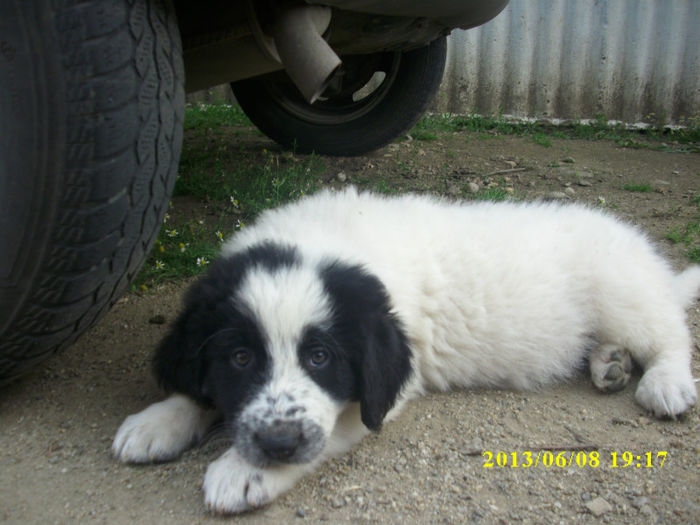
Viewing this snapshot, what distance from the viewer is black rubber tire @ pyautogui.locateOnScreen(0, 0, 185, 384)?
175 centimetres

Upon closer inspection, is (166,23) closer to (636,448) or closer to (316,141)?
(636,448)

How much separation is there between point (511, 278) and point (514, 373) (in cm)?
→ 39

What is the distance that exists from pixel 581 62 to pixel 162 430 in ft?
21.5

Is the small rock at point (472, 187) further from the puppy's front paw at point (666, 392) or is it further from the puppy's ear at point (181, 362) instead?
the puppy's ear at point (181, 362)

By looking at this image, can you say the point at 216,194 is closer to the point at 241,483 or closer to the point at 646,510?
the point at 241,483

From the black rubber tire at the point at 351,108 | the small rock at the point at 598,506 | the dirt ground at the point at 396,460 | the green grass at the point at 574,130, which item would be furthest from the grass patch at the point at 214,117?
the small rock at the point at 598,506

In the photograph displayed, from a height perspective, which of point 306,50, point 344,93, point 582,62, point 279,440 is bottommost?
point 279,440

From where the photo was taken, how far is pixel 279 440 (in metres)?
1.85

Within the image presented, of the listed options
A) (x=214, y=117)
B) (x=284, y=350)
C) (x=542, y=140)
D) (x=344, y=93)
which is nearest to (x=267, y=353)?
(x=284, y=350)

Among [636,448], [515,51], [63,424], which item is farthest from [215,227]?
[515,51]

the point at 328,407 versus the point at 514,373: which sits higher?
the point at 328,407

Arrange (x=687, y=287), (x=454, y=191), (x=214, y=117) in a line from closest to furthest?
1. (x=687, y=287)
2. (x=454, y=191)
3. (x=214, y=117)

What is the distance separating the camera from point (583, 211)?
3.20 meters

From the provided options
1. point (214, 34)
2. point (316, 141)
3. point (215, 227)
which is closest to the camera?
point (214, 34)
